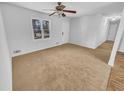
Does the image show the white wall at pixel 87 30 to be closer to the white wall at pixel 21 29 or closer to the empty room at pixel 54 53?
the empty room at pixel 54 53

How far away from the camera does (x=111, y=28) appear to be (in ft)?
27.2

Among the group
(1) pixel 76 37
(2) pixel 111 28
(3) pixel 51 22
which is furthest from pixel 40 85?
(2) pixel 111 28

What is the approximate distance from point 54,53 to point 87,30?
3.05 m

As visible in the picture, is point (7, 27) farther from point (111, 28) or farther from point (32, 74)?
point (111, 28)

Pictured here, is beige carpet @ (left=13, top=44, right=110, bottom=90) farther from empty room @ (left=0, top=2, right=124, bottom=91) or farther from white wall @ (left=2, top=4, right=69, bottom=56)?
white wall @ (left=2, top=4, right=69, bottom=56)

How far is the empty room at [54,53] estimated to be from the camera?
5.83 ft

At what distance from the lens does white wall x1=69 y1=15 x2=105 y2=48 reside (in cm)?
486

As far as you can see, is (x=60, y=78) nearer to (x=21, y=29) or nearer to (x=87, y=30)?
(x=21, y=29)

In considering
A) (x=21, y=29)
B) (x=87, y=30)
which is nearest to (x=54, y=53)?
(x=21, y=29)

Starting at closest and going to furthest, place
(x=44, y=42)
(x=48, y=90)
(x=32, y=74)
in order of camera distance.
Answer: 1. (x=48, y=90)
2. (x=32, y=74)
3. (x=44, y=42)

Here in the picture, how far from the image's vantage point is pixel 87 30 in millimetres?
5250

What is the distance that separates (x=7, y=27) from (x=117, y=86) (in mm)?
4250

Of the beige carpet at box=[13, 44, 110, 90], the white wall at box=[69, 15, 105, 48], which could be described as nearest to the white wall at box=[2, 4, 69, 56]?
the beige carpet at box=[13, 44, 110, 90]

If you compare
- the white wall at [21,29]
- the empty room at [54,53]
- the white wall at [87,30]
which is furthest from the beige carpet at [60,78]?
the white wall at [87,30]
